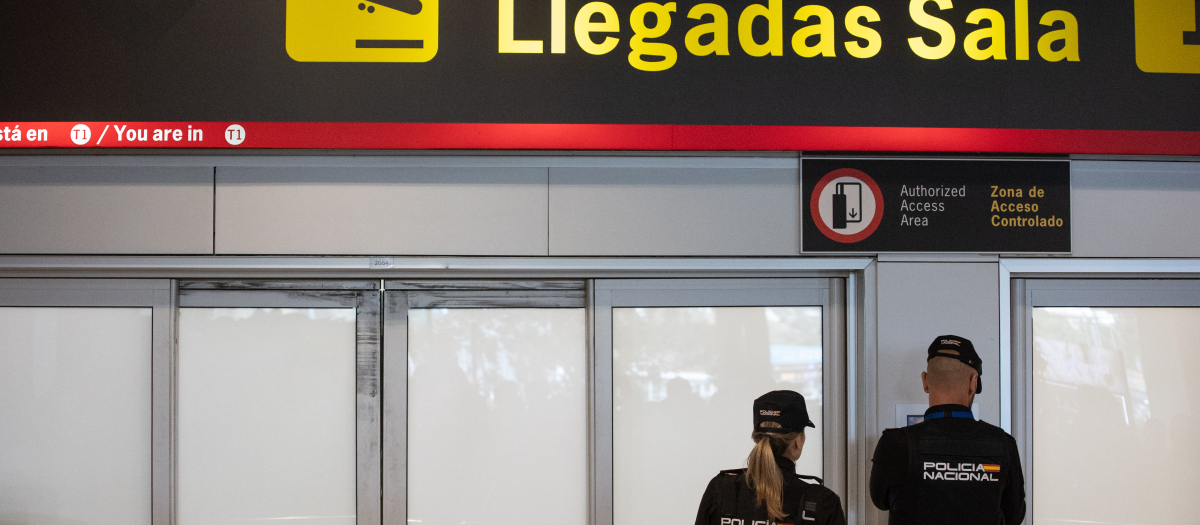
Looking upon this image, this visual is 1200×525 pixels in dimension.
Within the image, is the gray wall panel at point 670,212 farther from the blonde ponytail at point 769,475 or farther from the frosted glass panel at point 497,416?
the blonde ponytail at point 769,475

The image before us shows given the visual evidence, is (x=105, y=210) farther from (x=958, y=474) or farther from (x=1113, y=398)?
(x=1113, y=398)

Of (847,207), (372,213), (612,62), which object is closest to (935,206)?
(847,207)

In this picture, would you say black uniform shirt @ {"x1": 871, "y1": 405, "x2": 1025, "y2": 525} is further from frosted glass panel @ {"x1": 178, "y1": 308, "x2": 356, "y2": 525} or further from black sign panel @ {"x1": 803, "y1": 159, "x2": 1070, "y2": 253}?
frosted glass panel @ {"x1": 178, "y1": 308, "x2": 356, "y2": 525}

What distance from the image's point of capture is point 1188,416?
2.97 meters

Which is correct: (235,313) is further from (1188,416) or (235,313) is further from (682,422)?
(1188,416)

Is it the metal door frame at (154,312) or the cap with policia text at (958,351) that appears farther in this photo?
the metal door frame at (154,312)

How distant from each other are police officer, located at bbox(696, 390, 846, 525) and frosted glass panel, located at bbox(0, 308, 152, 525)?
2.59 meters

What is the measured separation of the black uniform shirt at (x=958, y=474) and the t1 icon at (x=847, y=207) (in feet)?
2.79

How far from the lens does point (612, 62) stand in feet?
9.16

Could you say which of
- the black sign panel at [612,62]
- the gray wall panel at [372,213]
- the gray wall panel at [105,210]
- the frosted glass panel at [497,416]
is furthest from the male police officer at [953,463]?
the gray wall panel at [105,210]

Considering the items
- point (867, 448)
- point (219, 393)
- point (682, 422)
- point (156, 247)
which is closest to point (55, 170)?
point (156, 247)

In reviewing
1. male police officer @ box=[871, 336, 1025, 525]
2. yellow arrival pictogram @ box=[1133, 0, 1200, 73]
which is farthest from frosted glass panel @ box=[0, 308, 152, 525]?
yellow arrival pictogram @ box=[1133, 0, 1200, 73]

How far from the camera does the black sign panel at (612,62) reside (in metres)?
2.71

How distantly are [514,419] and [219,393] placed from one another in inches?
52.8
